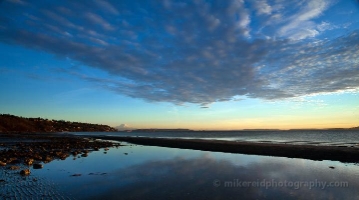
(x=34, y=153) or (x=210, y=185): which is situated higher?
(x=34, y=153)

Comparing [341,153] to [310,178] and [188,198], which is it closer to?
[310,178]

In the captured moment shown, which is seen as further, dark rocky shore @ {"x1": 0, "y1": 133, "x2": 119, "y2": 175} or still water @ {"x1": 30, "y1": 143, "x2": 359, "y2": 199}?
dark rocky shore @ {"x1": 0, "y1": 133, "x2": 119, "y2": 175}

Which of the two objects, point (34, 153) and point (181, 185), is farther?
point (34, 153)

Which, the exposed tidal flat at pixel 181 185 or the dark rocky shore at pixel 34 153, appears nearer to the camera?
the exposed tidal flat at pixel 181 185

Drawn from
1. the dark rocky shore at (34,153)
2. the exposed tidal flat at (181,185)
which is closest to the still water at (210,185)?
the exposed tidal flat at (181,185)

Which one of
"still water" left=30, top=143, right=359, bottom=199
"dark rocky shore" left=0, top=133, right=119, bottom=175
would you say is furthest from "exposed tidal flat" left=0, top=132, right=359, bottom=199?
"dark rocky shore" left=0, top=133, right=119, bottom=175

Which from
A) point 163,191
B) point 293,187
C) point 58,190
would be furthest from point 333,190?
point 58,190

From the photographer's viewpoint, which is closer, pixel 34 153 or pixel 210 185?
pixel 210 185

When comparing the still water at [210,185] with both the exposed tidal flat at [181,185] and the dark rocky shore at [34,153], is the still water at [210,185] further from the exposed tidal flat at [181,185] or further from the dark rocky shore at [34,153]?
the dark rocky shore at [34,153]

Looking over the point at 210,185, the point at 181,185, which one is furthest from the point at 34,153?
the point at 210,185

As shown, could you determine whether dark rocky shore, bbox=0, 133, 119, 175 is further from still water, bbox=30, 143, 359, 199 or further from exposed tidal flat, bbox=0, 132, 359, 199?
still water, bbox=30, 143, 359, 199

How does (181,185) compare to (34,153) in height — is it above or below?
below

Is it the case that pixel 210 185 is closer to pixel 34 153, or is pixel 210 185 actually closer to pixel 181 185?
pixel 181 185

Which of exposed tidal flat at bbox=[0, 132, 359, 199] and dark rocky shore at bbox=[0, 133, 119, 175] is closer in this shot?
exposed tidal flat at bbox=[0, 132, 359, 199]
